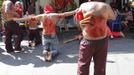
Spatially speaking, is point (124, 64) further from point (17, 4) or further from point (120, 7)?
point (120, 7)

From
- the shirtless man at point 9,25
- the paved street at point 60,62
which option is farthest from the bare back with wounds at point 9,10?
the paved street at point 60,62

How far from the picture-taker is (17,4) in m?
12.2

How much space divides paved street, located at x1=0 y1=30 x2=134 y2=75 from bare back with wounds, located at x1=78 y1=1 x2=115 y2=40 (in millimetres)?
2174

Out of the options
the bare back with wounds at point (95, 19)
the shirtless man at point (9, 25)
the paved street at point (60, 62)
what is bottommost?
the paved street at point (60, 62)

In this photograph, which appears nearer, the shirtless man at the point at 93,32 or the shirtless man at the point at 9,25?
the shirtless man at the point at 93,32

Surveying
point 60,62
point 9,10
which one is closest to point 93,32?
point 60,62

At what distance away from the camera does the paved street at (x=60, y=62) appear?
8.95 meters

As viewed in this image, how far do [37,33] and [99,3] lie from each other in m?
5.77

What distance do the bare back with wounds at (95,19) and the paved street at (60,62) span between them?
2174 millimetres

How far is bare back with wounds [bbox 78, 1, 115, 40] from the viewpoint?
6.57m

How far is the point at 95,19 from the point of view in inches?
259

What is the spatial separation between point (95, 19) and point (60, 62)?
11.5ft

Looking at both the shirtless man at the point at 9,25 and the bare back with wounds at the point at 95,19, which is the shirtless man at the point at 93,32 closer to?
the bare back with wounds at the point at 95,19

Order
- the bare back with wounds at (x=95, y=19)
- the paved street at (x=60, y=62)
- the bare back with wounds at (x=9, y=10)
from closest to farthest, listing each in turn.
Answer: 1. the bare back with wounds at (x=95, y=19)
2. the paved street at (x=60, y=62)
3. the bare back with wounds at (x=9, y=10)
